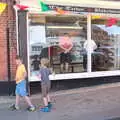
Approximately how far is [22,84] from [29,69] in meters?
2.40

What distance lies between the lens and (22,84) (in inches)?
420

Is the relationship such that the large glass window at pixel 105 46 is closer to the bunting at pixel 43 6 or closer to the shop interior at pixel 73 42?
the shop interior at pixel 73 42

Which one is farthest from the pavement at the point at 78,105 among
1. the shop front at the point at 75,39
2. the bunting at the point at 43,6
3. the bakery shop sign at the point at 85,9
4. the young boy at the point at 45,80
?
the bunting at the point at 43,6

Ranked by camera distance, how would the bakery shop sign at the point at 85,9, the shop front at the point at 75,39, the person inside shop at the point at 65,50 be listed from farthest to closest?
the person inside shop at the point at 65,50
the shop front at the point at 75,39
the bakery shop sign at the point at 85,9

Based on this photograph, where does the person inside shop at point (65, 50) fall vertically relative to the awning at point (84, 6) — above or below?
below

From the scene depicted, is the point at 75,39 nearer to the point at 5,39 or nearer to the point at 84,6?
the point at 84,6

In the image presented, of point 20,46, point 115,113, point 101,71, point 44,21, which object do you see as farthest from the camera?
point 101,71

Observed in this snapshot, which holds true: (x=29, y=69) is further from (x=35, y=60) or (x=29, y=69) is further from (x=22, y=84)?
(x=22, y=84)

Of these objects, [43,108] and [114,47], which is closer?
[43,108]

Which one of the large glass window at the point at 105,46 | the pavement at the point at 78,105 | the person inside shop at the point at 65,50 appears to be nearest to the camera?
the pavement at the point at 78,105

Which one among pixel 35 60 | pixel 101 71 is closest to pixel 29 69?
pixel 35 60

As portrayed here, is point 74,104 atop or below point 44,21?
below

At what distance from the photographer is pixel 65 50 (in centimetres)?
1393

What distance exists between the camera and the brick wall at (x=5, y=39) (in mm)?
12547
